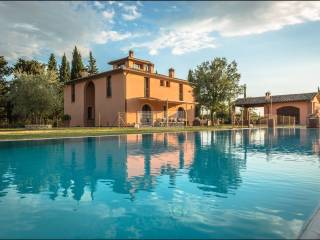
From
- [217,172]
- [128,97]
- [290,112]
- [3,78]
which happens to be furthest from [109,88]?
[290,112]

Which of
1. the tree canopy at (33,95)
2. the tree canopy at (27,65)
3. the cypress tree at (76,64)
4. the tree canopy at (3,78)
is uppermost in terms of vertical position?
the cypress tree at (76,64)

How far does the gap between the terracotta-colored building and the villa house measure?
15.9m

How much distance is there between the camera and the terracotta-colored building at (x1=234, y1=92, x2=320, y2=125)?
46750 millimetres

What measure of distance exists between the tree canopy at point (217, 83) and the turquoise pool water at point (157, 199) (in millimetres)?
29236

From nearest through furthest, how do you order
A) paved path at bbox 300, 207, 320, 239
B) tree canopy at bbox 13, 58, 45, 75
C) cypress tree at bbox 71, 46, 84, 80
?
1. paved path at bbox 300, 207, 320, 239
2. tree canopy at bbox 13, 58, 45, 75
3. cypress tree at bbox 71, 46, 84, 80

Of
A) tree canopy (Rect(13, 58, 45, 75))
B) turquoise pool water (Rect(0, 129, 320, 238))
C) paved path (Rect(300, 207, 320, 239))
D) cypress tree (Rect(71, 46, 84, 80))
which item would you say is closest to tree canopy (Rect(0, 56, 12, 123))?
tree canopy (Rect(13, 58, 45, 75))

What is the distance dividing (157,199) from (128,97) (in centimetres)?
2827

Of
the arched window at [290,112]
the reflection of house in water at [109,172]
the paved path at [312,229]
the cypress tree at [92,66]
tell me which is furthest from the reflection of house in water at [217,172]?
the cypress tree at [92,66]

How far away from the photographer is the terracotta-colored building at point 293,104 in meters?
46.8

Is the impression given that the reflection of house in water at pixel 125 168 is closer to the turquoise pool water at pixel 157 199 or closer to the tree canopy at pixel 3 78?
the turquoise pool water at pixel 157 199

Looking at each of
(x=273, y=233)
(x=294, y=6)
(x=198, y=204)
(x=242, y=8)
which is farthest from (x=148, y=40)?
(x=198, y=204)

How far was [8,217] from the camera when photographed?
14.7ft

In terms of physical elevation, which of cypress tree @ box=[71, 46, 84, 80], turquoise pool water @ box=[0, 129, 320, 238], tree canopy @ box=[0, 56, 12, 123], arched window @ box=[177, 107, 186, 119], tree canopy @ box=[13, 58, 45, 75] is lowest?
turquoise pool water @ box=[0, 129, 320, 238]

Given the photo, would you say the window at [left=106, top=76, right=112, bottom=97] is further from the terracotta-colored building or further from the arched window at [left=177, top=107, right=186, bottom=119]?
the terracotta-colored building
